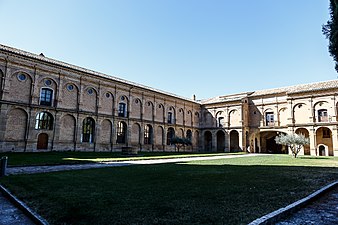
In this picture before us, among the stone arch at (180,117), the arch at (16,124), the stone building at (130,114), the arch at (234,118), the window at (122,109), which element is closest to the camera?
the arch at (16,124)

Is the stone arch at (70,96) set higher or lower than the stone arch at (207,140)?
higher

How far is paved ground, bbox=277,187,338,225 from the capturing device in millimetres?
3838

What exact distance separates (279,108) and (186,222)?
121ft

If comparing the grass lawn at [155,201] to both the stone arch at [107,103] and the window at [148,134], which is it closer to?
the stone arch at [107,103]

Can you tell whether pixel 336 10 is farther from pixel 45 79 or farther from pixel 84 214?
pixel 45 79

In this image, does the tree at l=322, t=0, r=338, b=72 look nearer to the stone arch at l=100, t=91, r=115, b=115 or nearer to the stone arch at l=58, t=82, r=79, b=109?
the stone arch at l=58, t=82, r=79, b=109

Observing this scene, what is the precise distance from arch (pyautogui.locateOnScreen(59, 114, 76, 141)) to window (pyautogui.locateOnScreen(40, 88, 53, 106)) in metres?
2.28

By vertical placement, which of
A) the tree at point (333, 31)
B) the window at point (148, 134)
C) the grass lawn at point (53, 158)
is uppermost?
the tree at point (333, 31)

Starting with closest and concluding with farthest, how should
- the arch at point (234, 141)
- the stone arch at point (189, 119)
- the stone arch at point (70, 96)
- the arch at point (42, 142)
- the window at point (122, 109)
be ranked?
the arch at point (42, 142) < the stone arch at point (70, 96) < the window at point (122, 109) < the arch at point (234, 141) < the stone arch at point (189, 119)

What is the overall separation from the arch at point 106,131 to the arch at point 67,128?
3639mm

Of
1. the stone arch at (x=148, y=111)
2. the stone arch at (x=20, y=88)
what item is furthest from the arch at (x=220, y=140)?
the stone arch at (x=20, y=88)

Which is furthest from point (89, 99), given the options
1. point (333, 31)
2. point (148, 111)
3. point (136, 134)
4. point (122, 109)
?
point (333, 31)

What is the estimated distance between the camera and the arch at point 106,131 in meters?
27.9

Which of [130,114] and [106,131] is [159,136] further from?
[106,131]
